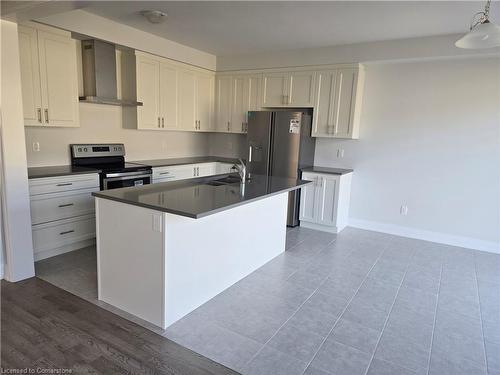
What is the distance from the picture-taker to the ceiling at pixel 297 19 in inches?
120

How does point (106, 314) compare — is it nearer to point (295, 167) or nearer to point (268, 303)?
point (268, 303)

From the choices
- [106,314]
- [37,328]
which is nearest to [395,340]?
[106,314]

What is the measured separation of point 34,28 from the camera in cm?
325

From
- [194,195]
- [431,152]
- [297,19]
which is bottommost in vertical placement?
[194,195]

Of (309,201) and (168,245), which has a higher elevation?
(168,245)

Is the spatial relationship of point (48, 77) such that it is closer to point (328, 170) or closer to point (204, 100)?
point (204, 100)

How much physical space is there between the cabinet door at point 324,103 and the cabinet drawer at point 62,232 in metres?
3.27

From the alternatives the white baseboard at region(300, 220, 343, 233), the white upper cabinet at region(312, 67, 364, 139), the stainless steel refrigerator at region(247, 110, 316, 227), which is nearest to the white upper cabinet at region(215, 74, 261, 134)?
the stainless steel refrigerator at region(247, 110, 316, 227)

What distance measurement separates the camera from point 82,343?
83.3 inches

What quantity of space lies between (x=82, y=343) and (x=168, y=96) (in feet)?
11.6

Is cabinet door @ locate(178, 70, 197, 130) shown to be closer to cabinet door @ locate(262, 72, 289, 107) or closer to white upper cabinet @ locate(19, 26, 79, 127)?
cabinet door @ locate(262, 72, 289, 107)

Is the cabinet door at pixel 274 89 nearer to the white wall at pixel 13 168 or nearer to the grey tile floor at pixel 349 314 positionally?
the grey tile floor at pixel 349 314

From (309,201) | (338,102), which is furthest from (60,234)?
(338,102)

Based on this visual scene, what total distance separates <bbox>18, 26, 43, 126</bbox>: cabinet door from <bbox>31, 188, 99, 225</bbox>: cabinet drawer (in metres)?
0.79
